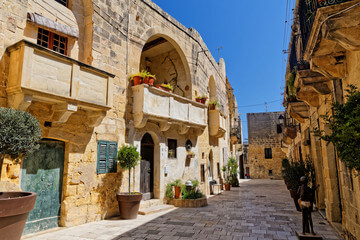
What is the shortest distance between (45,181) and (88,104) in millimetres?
2131

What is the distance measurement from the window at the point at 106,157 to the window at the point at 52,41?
114 inches

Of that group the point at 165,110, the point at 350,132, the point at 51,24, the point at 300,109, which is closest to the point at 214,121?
the point at 165,110

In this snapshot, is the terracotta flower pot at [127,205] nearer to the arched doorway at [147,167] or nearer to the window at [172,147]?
the arched doorway at [147,167]

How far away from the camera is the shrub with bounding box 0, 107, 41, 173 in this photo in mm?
3920

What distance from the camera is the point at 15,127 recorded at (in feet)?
13.3

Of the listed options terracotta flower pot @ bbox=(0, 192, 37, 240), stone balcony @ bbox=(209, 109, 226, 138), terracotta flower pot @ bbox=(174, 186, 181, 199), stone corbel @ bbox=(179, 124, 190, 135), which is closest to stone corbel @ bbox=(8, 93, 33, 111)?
terracotta flower pot @ bbox=(0, 192, 37, 240)

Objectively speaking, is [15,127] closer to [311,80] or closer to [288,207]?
[311,80]

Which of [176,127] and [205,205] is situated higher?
[176,127]

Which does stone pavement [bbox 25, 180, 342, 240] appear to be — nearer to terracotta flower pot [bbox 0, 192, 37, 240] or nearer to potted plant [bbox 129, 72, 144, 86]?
terracotta flower pot [bbox 0, 192, 37, 240]

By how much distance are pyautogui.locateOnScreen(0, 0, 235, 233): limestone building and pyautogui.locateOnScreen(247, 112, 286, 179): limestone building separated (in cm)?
1746

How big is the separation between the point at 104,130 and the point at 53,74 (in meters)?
2.39

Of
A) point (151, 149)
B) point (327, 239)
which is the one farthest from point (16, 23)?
point (327, 239)

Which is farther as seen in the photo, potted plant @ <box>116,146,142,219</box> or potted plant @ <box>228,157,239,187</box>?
potted plant @ <box>228,157,239,187</box>

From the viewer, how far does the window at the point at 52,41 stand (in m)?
6.30
